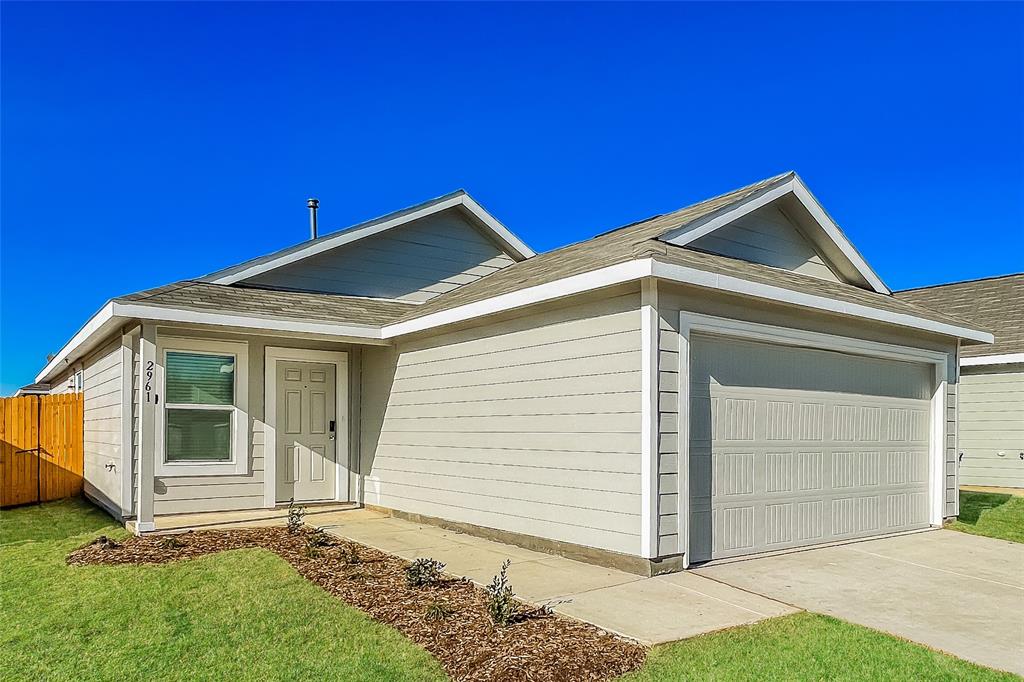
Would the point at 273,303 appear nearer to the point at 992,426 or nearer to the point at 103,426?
the point at 103,426

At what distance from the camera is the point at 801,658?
4484mm

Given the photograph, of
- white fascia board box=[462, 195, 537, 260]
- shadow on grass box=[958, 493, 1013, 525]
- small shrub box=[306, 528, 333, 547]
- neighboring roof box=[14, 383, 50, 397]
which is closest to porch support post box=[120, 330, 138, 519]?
small shrub box=[306, 528, 333, 547]

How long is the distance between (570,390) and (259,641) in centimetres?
382

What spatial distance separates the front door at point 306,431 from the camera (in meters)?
10.8

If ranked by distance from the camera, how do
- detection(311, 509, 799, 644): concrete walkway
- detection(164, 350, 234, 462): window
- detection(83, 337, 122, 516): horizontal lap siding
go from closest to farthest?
detection(311, 509, 799, 644): concrete walkway → detection(164, 350, 234, 462): window → detection(83, 337, 122, 516): horizontal lap siding

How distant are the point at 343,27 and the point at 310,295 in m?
5.15

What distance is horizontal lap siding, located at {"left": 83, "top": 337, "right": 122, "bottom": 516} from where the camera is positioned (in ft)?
32.7

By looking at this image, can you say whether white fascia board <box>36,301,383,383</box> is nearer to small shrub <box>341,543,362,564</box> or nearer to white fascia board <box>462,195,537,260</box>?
small shrub <box>341,543,362,564</box>

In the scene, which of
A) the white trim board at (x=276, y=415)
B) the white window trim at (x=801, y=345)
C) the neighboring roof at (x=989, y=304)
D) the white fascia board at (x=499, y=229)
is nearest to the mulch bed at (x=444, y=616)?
the white window trim at (x=801, y=345)

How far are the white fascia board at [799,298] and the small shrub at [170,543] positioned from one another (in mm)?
5714

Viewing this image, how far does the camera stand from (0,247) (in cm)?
1072

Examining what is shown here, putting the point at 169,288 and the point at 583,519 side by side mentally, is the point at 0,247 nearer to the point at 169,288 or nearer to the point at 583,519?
the point at 169,288

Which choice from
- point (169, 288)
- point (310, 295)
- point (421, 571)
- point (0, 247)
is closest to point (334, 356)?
point (310, 295)

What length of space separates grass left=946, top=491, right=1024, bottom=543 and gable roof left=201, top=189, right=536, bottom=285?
822cm
